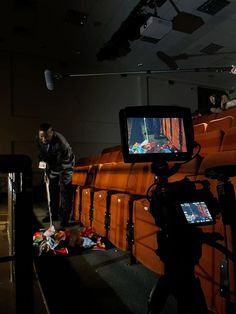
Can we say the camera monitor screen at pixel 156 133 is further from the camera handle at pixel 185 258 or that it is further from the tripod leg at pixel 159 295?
the tripod leg at pixel 159 295

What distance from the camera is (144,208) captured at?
5.60ft

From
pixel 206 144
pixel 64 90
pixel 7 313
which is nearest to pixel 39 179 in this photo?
pixel 64 90

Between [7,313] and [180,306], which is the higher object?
[180,306]

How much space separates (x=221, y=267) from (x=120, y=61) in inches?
244

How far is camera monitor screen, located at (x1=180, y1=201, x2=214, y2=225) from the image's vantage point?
853mm

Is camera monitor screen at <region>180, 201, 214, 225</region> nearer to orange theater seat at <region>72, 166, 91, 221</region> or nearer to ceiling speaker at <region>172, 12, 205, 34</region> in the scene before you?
orange theater seat at <region>72, 166, 91, 221</region>

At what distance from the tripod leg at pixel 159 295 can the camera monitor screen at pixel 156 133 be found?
400 mm

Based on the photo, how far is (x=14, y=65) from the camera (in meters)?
6.12

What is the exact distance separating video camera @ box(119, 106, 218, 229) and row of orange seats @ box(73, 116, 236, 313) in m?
0.10

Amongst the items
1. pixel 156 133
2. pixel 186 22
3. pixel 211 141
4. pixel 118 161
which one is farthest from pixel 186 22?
pixel 156 133

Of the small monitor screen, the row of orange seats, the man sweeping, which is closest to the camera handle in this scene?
the row of orange seats

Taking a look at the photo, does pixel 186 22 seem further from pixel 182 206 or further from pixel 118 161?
pixel 182 206

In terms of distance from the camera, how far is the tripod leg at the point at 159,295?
0.94 meters

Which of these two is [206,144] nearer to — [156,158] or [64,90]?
[156,158]
